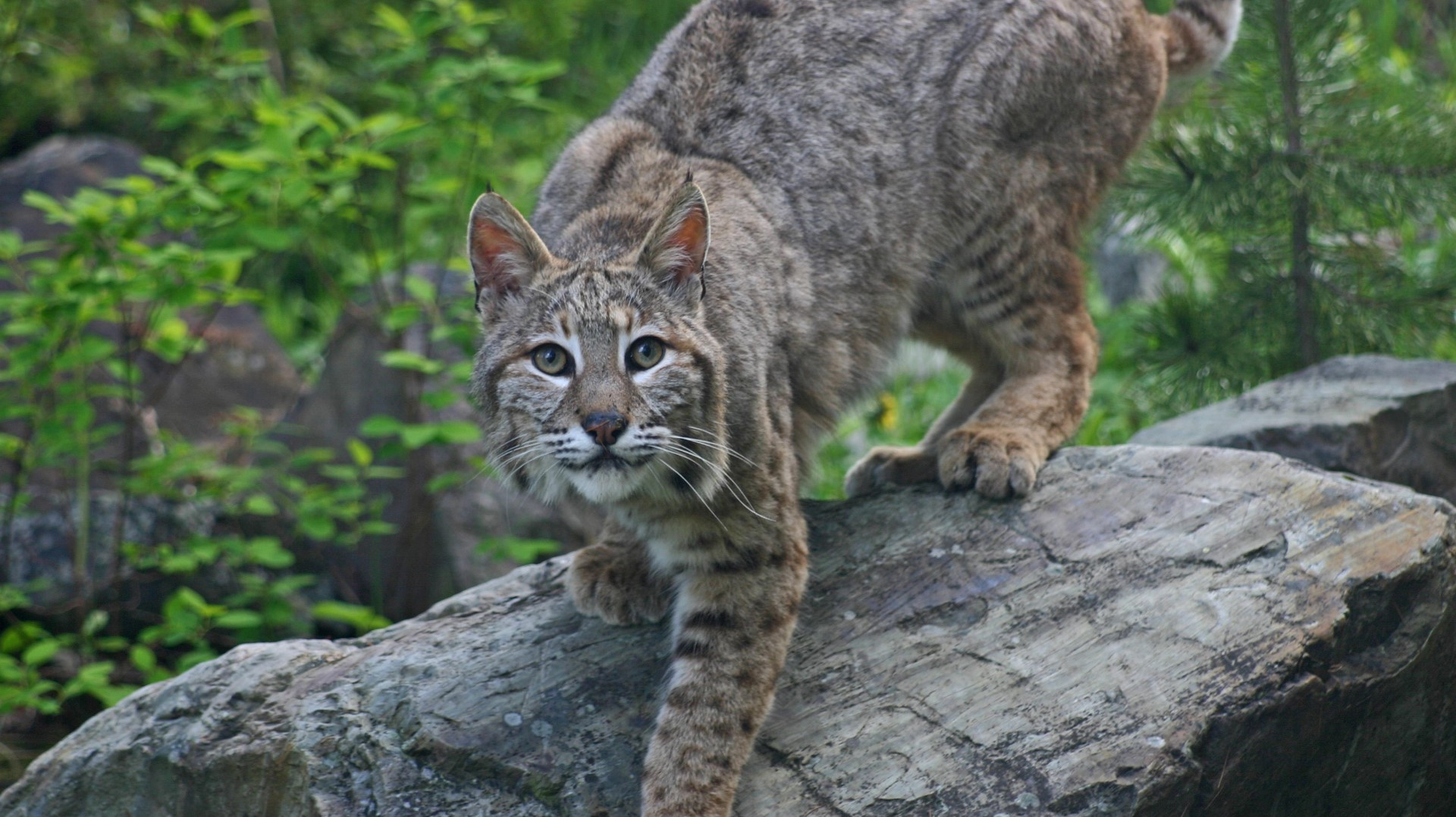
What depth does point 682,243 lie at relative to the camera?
3.47 meters

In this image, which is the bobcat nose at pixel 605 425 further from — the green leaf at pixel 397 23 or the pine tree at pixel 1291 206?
the pine tree at pixel 1291 206

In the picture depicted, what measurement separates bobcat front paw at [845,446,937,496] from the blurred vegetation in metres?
0.21

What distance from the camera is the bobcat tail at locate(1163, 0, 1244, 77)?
522cm

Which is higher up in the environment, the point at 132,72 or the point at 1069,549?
the point at 132,72

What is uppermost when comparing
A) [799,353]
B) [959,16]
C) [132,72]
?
[132,72]

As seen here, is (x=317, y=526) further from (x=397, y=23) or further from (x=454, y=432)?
(x=397, y=23)

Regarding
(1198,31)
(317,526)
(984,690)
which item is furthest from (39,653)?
(1198,31)

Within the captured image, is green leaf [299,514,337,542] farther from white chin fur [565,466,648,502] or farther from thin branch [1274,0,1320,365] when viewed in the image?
thin branch [1274,0,1320,365]

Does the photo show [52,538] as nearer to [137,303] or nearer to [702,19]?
[137,303]

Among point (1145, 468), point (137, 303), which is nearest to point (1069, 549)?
point (1145, 468)

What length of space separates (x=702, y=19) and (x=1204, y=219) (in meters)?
2.43

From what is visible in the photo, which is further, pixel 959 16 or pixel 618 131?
pixel 959 16

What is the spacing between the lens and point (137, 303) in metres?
6.97

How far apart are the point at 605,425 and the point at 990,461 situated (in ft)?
5.15
